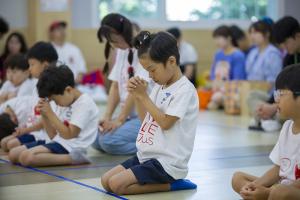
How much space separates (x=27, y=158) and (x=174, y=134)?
1265mm

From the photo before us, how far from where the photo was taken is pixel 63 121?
171 inches

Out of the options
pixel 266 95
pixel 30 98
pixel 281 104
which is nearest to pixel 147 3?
pixel 266 95

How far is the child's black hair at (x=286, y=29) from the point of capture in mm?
4863

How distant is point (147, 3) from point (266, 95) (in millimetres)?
4409

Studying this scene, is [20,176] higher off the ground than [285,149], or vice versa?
[285,149]

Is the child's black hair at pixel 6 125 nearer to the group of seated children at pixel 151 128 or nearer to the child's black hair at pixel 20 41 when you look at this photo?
the group of seated children at pixel 151 128

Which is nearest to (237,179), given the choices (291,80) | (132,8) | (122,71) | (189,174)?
(291,80)

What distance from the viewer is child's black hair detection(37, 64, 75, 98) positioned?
4.14 m

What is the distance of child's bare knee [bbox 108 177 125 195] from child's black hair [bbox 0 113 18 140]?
192 centimetres

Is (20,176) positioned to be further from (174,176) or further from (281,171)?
(281,171)

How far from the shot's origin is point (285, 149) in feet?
9.95

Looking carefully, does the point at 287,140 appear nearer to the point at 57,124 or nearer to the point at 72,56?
the point at 57,124

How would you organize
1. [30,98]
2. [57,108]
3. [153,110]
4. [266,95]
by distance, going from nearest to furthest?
[153,110] → [57,108] → [30,98] → [266,95]

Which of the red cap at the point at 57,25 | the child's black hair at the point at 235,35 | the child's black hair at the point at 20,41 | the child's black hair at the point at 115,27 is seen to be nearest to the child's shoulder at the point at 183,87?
the child's black hair at the point at 115,27
